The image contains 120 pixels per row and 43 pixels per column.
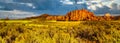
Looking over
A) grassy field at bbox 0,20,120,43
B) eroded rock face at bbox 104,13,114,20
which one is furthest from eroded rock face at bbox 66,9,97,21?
eroded rock face at bbox 104,13,114,20

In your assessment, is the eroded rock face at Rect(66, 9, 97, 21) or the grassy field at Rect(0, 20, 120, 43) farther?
the eroded rock face at Rect(66, 9, 97, 21)

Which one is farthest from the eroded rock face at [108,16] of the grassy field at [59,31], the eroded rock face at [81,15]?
the eroded rock face at [81,15]

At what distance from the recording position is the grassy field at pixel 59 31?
49.4 feet

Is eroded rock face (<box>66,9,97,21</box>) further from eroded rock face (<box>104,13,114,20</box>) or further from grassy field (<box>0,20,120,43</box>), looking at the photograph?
eroded rock face (<box>104,13,114,20</box>)

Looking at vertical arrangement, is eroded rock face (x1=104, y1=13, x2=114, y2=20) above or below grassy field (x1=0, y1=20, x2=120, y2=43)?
above

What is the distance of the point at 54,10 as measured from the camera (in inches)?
633

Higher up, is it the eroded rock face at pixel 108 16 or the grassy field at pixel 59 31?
the eroded rock face at pixel 108 16

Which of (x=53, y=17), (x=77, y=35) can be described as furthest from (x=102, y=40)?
(x=53, y=17)

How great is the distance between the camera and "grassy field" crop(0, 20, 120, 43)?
1505cm

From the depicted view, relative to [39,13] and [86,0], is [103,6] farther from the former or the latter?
[39,13]

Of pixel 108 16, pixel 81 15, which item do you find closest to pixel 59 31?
pixel 81 15

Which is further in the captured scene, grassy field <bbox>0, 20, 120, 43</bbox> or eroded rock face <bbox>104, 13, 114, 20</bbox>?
eroded rock face <bbox>104, 13, 114, 20</bbox>

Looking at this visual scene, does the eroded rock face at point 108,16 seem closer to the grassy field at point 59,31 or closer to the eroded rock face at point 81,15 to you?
the grassy field at point 59,31

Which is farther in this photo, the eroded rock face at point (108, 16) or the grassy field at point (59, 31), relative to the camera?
the eroded rock face at point (108, 16)
